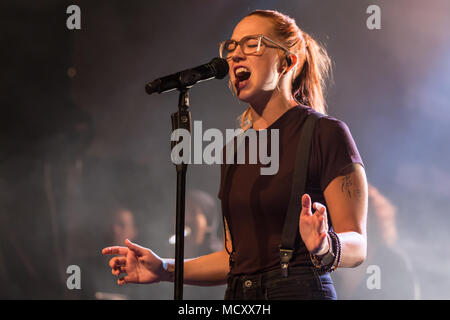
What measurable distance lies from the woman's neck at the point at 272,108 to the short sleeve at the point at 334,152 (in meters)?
0.28

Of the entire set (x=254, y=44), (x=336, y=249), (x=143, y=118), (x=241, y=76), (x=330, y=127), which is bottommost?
(x=336, y=249)

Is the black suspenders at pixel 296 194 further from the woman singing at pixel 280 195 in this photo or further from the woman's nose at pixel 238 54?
the woman's nose at pixel 238 54

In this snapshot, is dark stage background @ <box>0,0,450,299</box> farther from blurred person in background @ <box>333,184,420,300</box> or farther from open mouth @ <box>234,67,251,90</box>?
open mouth @ <box>234,67,251,90</box>

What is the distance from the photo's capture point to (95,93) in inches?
161

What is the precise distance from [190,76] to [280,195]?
1.59 ft

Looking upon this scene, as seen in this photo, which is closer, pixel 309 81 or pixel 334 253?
pixel 334 253

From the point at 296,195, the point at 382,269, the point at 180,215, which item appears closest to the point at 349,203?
the point at 296,195

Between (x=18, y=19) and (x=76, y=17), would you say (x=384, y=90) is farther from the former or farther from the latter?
(x=18, y=19)

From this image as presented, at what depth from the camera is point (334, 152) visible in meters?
1.70

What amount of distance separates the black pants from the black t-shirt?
30 mm

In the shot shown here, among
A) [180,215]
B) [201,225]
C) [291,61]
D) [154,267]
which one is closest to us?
[180,215]

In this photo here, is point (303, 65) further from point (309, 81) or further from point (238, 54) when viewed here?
point (238, 54)
